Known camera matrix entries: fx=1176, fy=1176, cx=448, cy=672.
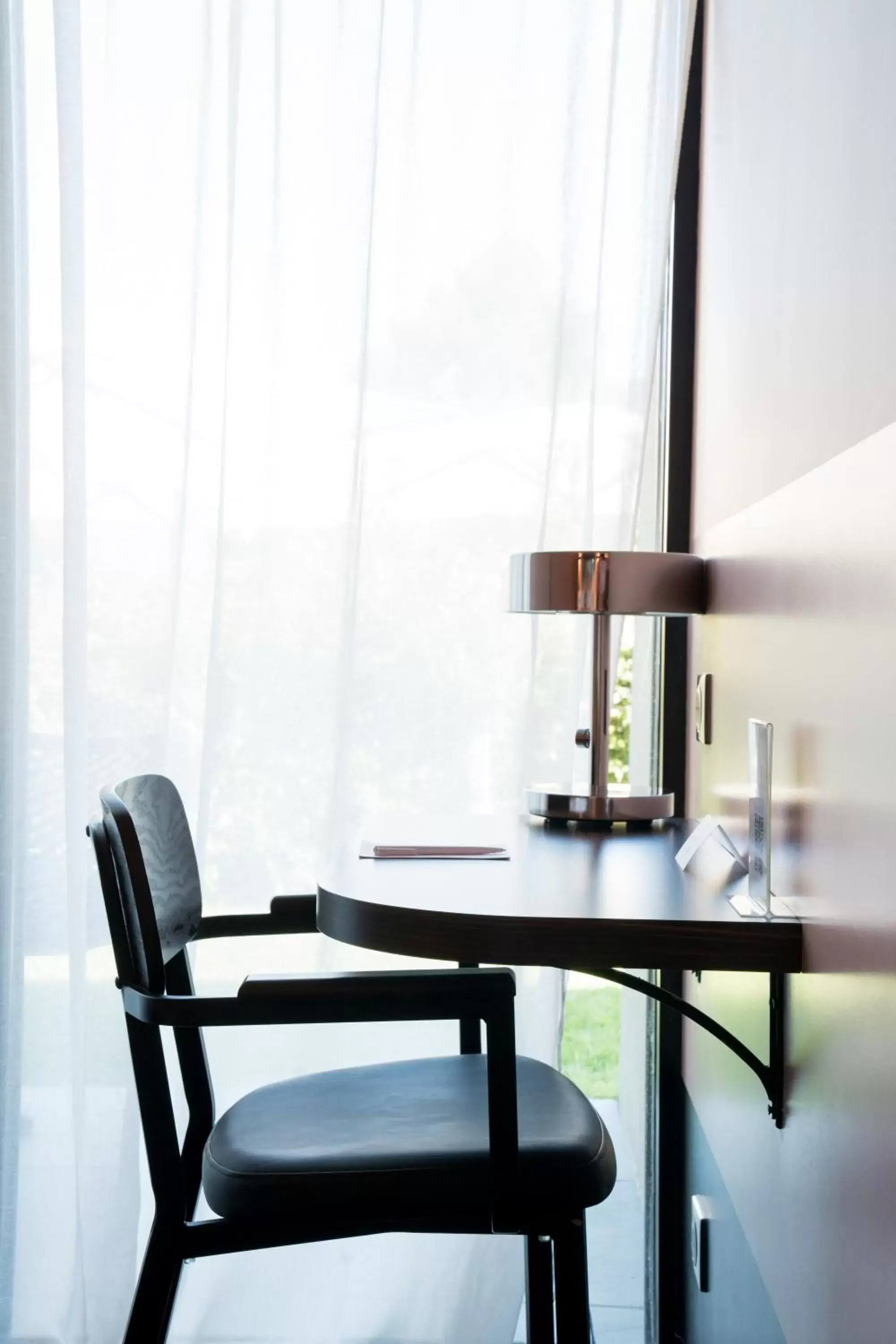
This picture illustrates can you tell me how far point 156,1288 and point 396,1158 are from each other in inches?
12.9

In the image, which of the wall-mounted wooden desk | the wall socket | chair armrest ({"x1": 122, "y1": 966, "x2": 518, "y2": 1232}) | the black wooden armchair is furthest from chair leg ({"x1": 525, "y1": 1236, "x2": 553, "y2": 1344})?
the wall socket

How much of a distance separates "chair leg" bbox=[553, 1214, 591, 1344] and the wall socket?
0.51 m

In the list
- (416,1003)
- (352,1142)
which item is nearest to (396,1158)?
(352,1142)

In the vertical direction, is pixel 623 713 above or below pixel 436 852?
above

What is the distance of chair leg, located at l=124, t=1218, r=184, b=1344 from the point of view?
1.31 meters

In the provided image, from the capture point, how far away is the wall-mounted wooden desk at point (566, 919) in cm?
113

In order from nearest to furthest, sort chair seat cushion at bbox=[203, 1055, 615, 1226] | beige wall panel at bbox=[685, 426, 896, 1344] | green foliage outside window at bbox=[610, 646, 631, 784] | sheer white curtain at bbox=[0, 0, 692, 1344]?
beige wall panel at bbox=[685, 426, 896, 1344] → chair seat cushion at bbox=[203, 1055, 615, 1226] → sheer white curtain at bbox=[0, 0, 692, 1344] → green foliage outside window at bbox=[610, 646, 631, 784]

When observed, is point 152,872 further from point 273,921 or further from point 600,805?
point 600,805

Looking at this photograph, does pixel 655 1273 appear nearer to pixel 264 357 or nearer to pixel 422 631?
pixel 422 631

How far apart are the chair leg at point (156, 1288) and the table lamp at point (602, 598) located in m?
0.77

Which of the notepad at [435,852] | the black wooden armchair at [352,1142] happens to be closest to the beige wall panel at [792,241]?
the notepad at [435,852]

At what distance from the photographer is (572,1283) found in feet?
4.32

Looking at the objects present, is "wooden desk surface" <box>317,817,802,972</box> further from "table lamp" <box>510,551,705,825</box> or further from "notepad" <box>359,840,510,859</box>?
"table lamp" <box>510,551,705,825</box>

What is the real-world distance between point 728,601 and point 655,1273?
129 centimetres
